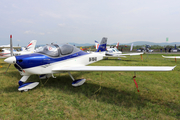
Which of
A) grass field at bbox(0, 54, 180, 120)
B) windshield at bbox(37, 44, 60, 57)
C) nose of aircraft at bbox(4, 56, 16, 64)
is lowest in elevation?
grass field at bbox(0, 54, 180, 120)

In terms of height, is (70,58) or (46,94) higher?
(70,58)

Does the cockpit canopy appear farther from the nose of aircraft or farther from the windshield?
the nose of aircraft

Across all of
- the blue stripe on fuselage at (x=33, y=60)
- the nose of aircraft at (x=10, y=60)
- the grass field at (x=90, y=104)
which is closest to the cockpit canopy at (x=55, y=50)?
the blue stripe on fuselage at (x=33, y=60)

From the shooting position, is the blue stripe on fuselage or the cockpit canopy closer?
the blue stripe on fuselage

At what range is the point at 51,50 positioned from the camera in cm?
470

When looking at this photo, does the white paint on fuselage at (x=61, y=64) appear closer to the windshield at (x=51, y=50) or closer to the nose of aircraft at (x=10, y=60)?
the windshield at (x=51, y=50)

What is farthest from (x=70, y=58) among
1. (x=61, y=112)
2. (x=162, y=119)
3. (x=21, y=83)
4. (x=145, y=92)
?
(x=162, y=119)

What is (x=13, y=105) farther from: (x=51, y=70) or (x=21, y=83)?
(x=51, y=70)

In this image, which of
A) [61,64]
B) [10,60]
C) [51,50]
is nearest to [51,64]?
[61,64]

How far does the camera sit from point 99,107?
3.08m

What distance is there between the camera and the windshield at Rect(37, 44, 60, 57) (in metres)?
4.59

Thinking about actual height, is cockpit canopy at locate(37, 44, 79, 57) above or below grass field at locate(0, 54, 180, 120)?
above

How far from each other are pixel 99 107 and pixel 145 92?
2.33 m

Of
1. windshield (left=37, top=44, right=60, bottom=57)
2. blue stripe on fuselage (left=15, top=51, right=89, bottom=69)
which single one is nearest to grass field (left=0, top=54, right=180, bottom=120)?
blue stripe on fuselage (left=15, top=51, right=89, bottom=69)
